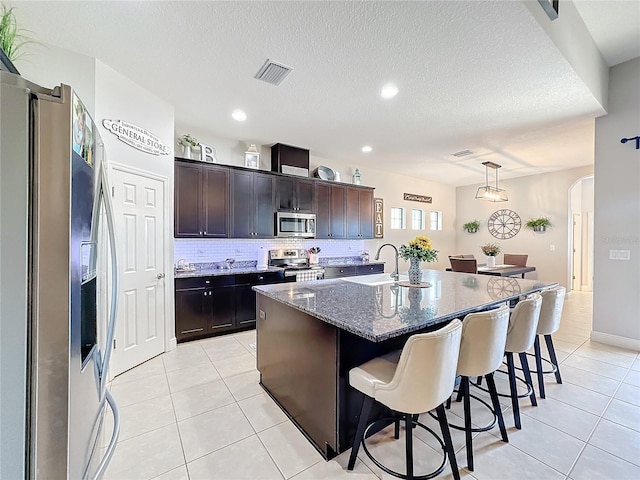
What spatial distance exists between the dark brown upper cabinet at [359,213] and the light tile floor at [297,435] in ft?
11.7

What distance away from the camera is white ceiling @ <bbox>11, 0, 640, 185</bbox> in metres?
2.05

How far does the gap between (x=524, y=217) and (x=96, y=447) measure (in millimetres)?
8608

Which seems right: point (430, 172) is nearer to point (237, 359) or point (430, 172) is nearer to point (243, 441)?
point (237, 359)

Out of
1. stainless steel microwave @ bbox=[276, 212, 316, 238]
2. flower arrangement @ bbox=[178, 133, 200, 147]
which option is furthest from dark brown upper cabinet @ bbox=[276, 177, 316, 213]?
flower arrangement @ bbox=[178, 133, 200, 147]

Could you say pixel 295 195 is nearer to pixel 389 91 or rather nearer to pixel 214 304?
pixel 214 304

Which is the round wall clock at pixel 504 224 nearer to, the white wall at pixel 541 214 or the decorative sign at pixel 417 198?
the white wall at pixel 541 214

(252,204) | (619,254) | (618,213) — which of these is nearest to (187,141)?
(252,204)

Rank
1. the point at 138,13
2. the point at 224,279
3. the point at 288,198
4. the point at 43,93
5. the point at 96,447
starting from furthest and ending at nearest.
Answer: the point at 288,198 < the point at 224,279 < the point at 138,13 < the point at 96,447 < the point at 43,93

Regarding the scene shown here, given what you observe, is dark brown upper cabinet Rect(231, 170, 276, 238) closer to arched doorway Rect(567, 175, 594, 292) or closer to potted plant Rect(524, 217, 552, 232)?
potted plant Rect(524, 217, 552, 232)

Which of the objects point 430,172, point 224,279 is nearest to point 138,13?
point 224,279

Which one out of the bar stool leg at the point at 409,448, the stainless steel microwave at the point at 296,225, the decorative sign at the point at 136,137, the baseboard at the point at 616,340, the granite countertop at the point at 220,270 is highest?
the decorative sign at the point at 136,137

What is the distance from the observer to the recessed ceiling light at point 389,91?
2.97m

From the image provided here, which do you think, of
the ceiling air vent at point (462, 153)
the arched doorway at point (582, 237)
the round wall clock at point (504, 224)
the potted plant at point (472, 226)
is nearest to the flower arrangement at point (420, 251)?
the ceiling air vent at point (462, 153)

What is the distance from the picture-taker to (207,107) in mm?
3459
